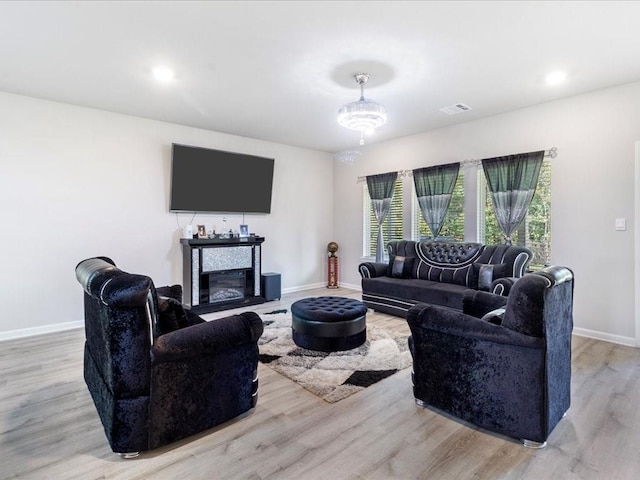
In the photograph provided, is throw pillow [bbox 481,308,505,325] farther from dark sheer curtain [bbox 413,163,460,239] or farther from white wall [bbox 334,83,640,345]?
dark sheer curtain [bbox 413,163,460,239]

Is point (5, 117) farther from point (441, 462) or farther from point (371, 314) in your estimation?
point (441, 462)

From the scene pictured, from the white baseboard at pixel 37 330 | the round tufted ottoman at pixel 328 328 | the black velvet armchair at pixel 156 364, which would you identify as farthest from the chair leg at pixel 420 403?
the white baseboard at pixel 37 330

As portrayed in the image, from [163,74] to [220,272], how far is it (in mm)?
2950

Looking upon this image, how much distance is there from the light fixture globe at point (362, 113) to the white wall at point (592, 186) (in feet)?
7.86

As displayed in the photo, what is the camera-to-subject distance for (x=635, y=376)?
9.84 feet

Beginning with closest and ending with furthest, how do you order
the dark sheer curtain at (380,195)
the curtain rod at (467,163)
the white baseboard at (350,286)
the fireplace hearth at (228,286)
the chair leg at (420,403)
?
1. the chair leg at (420,403)
2. the curtain rod at (467,163)
3. the fireplace hearth at (228,286)
4. the dark sheer curtain at (380,195)
5. the white baseboard at (350,286)

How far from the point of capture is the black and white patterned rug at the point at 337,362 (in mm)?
2840

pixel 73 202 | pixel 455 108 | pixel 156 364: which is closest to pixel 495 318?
pixel 156 364

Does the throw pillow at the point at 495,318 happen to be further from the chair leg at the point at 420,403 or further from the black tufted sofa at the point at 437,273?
the black tufted sofa at the point at 437,273

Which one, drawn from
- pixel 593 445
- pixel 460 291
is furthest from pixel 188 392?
pixel 460 291

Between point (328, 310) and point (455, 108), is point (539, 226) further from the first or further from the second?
point (328, 310)

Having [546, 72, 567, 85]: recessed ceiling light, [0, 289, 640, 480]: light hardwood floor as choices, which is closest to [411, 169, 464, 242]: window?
[546, 72, 567, 85]: recessed ceiling light

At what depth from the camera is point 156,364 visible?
6.35ft

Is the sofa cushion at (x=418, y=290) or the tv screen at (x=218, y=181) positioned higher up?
the tv screen at (x=218, y=181)
